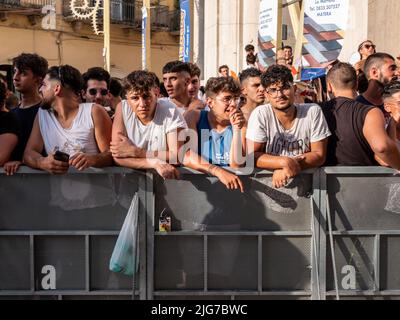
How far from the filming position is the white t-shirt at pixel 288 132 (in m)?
4.51

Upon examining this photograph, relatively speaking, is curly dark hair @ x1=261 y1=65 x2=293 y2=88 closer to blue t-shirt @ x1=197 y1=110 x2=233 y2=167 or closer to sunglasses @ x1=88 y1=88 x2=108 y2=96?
blue t-shirt @ x1=197 y1=110 x2=233 y2=167

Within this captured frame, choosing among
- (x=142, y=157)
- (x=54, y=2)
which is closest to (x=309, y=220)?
(x=142, y=157)

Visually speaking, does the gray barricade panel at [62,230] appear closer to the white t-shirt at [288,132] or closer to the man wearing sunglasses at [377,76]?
the white t-shirt at [288,132]

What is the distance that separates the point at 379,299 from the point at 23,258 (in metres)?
2.51

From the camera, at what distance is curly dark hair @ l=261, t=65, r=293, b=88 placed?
4.60 m

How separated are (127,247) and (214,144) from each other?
111cm

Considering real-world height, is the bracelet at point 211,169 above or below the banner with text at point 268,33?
below

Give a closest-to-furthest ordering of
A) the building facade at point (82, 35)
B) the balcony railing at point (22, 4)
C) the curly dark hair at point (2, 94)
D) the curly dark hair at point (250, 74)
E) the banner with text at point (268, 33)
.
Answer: the curly dark hair at point (2, 94) → the curly dark hair at point (250, 74) → the banner with text at point (268, 33) → the balcony railing at point (22, 4) → the building facade at point (82, 35)

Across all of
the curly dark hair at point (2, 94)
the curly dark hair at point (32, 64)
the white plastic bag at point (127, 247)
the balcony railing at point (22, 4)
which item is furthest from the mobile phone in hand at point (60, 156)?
the balcony railing at point (22, 4)

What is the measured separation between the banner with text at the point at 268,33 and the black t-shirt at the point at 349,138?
5.57 metres

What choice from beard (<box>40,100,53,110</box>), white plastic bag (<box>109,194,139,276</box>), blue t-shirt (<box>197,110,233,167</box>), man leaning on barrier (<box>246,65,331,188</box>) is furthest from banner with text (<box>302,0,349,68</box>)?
white plastic bag (<box>109,194,139,276</box>)

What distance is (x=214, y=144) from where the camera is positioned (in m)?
4.76

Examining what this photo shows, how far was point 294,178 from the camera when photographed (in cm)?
431

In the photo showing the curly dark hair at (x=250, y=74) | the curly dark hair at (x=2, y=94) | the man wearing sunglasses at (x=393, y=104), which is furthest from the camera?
the curly dark hair at (x=250, y=74)
